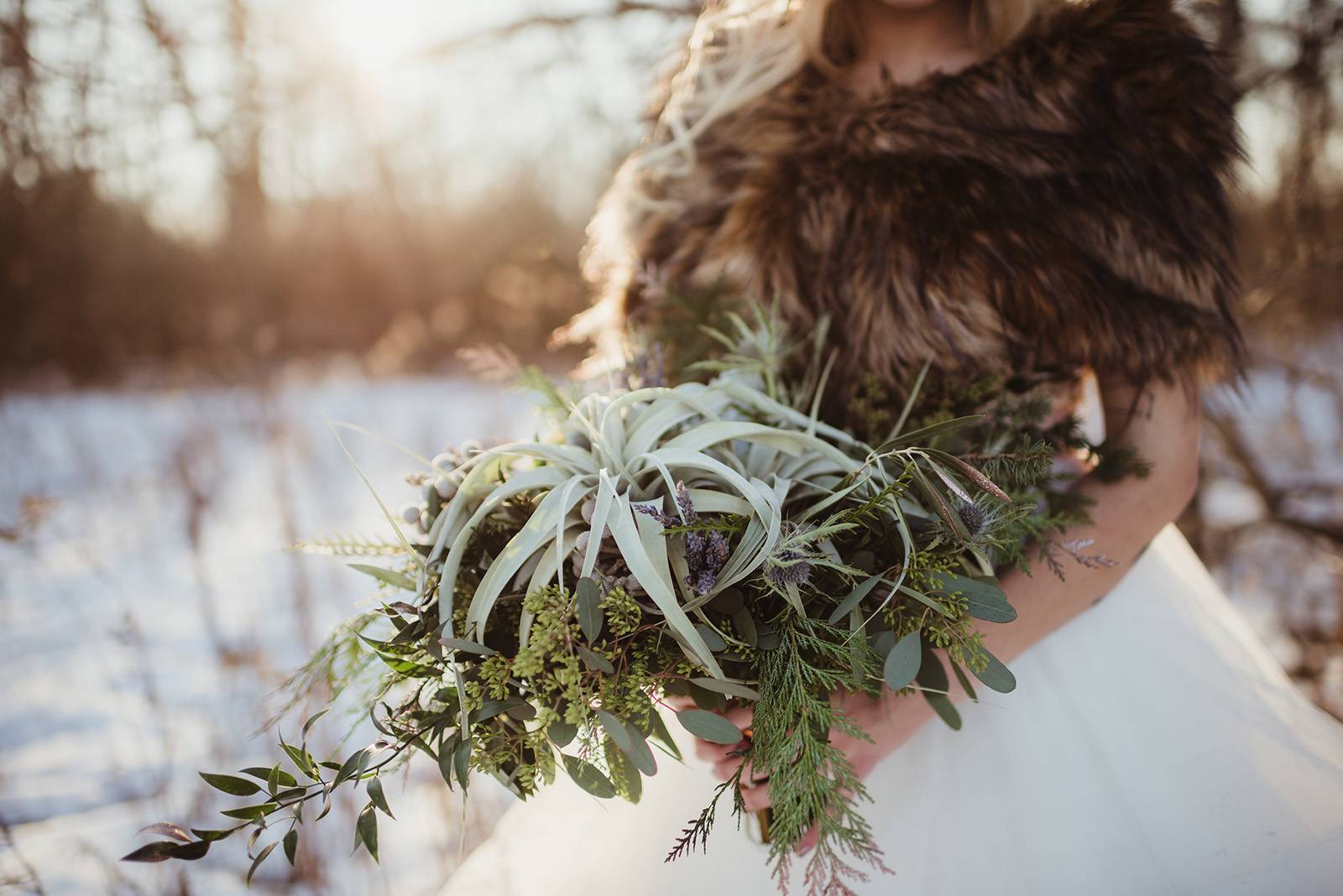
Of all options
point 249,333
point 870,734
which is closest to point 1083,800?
point 870,734

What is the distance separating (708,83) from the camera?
1.48 m

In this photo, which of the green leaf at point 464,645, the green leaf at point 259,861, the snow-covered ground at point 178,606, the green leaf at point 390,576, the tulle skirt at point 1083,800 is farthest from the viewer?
the snow-covered ground at point 178,606

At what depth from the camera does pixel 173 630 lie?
3.18 metres

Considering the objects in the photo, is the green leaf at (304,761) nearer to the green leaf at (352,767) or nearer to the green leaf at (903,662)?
the green leaf at (352,767)

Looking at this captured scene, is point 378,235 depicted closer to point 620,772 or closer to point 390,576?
point 390,576

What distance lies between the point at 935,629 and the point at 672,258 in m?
0.96

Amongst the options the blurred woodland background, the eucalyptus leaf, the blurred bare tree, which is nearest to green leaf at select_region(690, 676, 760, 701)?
the eucalyptus leaf

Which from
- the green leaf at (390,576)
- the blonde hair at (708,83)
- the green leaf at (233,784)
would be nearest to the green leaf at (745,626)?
the green leaf at (390,576)

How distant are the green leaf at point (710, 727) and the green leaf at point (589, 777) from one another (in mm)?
101

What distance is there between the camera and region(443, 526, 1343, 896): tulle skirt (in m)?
0.93

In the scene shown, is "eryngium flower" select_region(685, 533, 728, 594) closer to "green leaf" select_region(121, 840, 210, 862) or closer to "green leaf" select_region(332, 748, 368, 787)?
"green leaf" select_region(332, 748, 368, 787)

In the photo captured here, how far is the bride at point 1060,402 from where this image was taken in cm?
96

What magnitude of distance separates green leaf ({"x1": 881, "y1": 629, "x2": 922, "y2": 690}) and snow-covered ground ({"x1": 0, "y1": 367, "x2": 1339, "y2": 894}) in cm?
53

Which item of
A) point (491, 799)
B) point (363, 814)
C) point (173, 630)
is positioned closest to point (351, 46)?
point (173, 630)
